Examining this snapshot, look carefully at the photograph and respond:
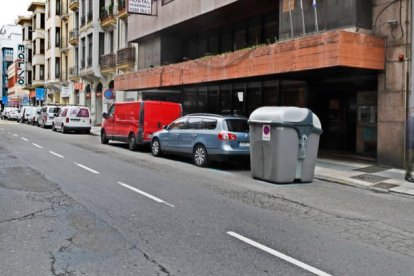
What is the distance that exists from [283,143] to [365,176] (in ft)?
9.42

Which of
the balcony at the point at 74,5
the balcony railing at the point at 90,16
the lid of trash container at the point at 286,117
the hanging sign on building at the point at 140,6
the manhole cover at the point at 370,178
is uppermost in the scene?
the balcony at the point at 74,5

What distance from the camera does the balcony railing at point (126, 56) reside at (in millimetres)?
32844

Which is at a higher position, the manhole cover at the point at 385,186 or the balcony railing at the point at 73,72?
the balcony railing at the point at 73,72

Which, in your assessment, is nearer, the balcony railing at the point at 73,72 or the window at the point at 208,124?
the window at the point at 208,124

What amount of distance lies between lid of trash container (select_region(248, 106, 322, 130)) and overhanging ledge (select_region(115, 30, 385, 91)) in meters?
2.35

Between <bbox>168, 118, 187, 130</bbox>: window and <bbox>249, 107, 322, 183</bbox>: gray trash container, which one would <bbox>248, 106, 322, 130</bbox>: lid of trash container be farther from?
<bbox>168, 118, 187, 130</bbox>: window

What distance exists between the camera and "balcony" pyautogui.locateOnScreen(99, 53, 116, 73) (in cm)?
3650

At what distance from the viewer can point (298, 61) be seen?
49.0 feet

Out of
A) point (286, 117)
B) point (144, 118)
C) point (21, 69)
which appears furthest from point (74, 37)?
point (286, 117)

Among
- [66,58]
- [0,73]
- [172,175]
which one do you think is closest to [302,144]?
[172,175]

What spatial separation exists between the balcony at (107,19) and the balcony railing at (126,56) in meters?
3.92

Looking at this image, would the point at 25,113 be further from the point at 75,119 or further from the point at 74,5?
the point at 75,119

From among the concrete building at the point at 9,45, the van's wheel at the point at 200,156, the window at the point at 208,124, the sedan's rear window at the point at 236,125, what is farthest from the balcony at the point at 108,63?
the concrete building at the point at 9,45

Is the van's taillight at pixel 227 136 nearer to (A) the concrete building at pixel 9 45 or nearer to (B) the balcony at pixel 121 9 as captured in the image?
(B) the balcony at pixel 121 9
